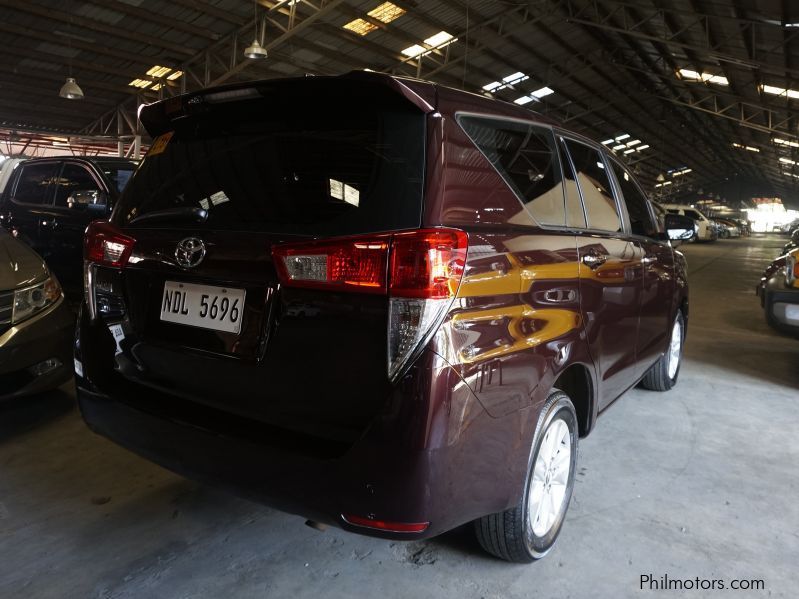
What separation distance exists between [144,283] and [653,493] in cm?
222

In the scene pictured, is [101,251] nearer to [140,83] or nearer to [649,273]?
[649,273]

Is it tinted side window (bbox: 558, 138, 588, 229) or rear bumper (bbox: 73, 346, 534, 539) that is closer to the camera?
rear bumper (bbox: 73, 346, 534, 539)

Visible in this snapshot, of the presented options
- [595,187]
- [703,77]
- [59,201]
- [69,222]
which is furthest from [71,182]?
[703,77]

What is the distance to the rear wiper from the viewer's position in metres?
1.75

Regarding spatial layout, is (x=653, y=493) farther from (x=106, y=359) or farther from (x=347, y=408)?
(x=106, y=359)

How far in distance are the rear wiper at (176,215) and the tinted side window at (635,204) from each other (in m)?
2.04

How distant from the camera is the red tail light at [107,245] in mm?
1881

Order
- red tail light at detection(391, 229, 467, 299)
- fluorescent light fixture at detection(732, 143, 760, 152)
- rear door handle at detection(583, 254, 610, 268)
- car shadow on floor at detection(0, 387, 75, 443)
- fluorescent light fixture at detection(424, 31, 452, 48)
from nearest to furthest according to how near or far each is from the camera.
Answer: red tail light at detection(391, 229, 467, 299)
rear door handle at detection(583, 254, 610, 268)
car shadow on floor at detection(0, 387, 75, 443)
fluorescent light fixture at detection(424, 31, 452, 48)
fluorescent light fixture at detection(732, 143, 760, 152)

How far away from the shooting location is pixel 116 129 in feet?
65.0

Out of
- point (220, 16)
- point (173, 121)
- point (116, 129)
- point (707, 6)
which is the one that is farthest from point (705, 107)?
point (173, 121)

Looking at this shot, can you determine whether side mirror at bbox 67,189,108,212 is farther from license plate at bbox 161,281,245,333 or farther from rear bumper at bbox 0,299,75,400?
license plate at bbox 161,281,245,333

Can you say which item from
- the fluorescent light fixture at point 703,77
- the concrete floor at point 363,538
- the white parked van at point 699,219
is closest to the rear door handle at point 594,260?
the concrete floor at point 363,538

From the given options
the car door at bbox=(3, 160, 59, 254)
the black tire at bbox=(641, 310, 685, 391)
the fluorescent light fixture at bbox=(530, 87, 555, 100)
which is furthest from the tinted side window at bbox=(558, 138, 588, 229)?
the fluorescent light fixture at bbox=(530, 87, 555, 100)

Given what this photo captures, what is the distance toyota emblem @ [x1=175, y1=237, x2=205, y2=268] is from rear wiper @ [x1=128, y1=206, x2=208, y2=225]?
72 millimetres
